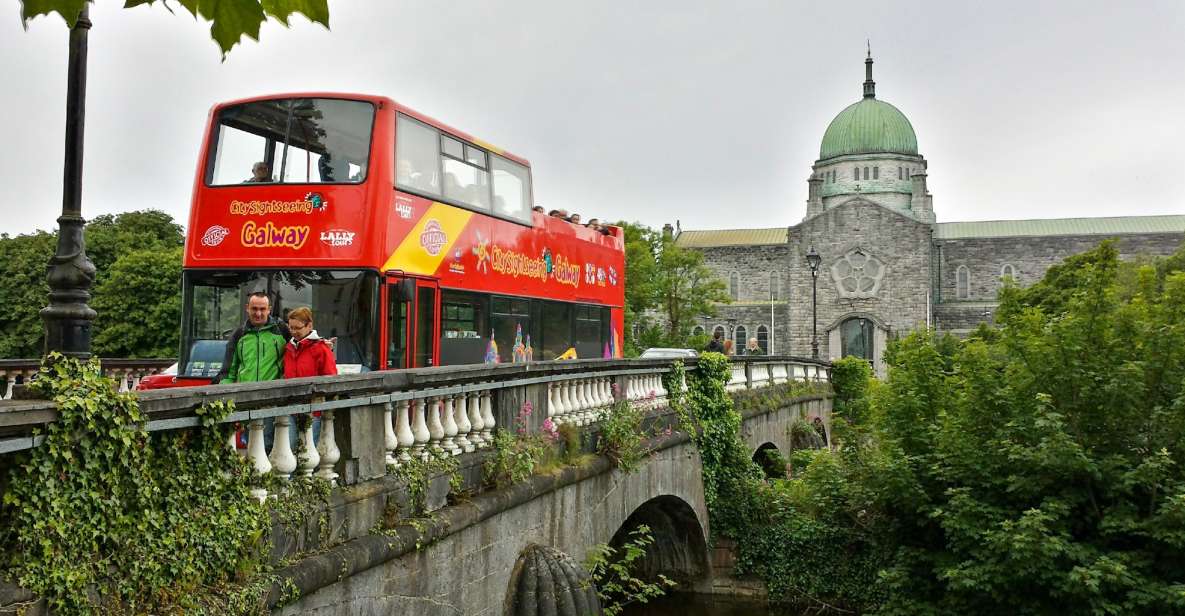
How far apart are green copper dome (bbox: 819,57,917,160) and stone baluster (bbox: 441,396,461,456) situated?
74.1 metres

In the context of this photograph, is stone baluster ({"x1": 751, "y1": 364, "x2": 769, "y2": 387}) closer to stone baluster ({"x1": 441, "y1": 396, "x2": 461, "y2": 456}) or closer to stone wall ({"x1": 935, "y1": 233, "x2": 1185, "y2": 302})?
stone baluster ({"x1": 441, "y1": 396, "x2": 461, "y2": 456})

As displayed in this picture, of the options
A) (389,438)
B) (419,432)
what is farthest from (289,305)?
(389,438)

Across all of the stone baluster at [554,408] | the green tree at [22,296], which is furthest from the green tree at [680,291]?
the stone baluster at [554,408]

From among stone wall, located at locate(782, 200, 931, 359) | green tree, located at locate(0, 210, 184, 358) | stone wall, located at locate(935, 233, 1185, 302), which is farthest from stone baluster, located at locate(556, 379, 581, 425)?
stone wall, located at locate(935, 233, 1185, 302)

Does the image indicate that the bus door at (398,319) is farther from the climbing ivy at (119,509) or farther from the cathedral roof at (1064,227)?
the cathedral roof at (1064,227)

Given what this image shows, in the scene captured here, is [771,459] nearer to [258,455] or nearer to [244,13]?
[258,455]

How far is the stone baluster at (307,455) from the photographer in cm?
536

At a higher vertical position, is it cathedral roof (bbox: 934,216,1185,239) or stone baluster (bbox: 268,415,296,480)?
cathedral roof (bbox: 934,216,1185,239)

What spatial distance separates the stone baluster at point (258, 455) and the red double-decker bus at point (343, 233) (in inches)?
214

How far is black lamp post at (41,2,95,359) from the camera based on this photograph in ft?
17.4

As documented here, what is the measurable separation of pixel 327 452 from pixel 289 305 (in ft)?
17.8

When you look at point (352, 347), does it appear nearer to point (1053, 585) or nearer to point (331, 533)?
point (331, 533)

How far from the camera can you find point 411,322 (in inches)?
436

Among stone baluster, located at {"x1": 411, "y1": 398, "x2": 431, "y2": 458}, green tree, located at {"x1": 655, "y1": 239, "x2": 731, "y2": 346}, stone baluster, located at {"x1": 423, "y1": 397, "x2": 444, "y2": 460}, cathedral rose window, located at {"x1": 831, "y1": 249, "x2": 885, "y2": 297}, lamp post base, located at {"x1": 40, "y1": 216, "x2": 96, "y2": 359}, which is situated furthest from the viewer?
cathedral rose window, located at {"x1": 831, "y1": 249, "x2": 885, "y2": 297}
